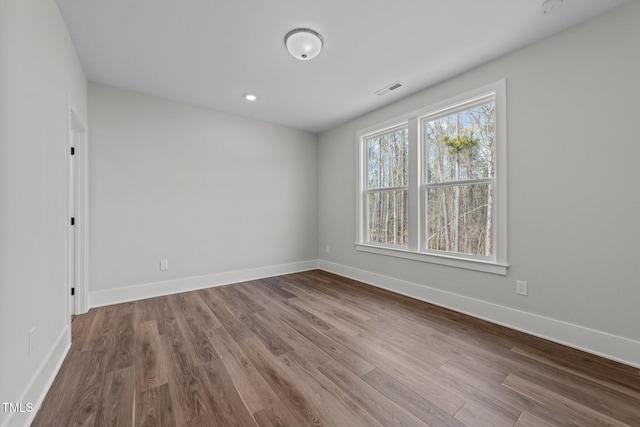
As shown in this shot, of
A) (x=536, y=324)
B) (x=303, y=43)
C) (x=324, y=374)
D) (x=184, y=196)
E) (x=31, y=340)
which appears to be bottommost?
(x=324, y=374)

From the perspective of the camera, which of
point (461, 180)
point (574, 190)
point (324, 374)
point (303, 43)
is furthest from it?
point (461, 180)

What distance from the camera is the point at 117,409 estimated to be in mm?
1416

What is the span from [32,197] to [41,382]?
1.08 m

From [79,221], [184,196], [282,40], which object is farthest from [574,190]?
[79,221]

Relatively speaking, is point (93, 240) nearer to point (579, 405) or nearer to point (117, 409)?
point (117, 409)

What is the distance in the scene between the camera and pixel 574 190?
6.91ft

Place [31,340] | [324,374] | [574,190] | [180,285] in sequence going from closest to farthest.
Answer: [31,340] → [324,374] → [574,190] → [180,285]

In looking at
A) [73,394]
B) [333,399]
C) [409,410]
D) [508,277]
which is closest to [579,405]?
[409,410]

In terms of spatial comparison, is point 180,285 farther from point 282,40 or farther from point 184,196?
point 282,40

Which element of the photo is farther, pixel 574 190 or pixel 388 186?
pixel 388 186

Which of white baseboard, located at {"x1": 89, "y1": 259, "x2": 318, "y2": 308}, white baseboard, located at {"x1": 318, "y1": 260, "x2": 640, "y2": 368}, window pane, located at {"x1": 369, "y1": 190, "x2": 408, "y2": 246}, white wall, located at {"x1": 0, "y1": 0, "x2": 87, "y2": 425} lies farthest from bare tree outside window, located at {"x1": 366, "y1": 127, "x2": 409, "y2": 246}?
white wall, located at {"x1": 0, "y1": 0, "x2": 87, "y2": 425}

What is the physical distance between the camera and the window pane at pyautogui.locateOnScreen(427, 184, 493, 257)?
106 inches

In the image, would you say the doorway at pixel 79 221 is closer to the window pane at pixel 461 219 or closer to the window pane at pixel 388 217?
the window pane at pixel 388 217

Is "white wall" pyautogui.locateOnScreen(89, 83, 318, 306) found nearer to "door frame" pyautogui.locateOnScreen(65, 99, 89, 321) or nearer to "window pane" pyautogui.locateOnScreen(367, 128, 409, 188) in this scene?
"door frame" pyautogui.locateOnScreen(65, 99, 89, 321)
